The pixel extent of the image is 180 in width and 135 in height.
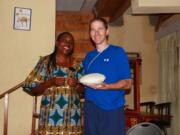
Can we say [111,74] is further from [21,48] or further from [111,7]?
[111,7]

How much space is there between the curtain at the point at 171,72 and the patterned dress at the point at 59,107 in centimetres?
408

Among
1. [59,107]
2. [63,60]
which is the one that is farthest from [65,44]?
[59,107]

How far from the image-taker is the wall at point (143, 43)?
6.64m

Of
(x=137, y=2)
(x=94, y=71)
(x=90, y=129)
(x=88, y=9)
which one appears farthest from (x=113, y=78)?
(x=88, y=9)

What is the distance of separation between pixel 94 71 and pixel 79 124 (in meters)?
0.62

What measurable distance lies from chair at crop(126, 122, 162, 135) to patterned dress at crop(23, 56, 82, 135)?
50.6 inches

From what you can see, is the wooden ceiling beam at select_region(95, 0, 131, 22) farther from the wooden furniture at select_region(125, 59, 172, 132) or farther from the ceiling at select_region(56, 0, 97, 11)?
the wooden furniture at select_region(125, 59, 172, 132)

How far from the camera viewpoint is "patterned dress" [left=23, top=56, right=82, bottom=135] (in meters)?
2.21

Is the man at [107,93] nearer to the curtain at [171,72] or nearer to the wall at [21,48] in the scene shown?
the wall at [21,48]

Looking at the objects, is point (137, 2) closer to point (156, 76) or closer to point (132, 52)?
point (132, 52)

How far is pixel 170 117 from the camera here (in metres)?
5.87

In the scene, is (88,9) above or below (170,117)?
above

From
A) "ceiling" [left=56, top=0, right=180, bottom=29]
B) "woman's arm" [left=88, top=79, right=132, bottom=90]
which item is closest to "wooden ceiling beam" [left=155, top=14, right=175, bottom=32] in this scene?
"ceiling" [left=56, top=0, right=180, bottom=29]

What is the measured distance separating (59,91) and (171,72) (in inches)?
176
